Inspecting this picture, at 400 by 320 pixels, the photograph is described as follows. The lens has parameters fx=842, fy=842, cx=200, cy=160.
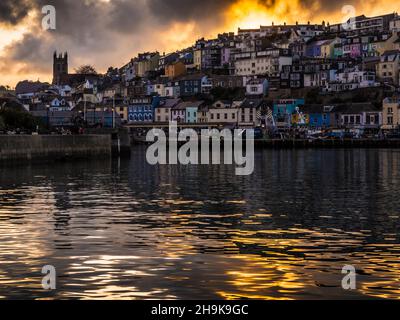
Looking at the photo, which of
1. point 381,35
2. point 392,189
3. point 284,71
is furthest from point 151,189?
point 381,35

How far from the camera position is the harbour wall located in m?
70.1

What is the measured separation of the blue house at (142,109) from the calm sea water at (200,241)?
478 ft

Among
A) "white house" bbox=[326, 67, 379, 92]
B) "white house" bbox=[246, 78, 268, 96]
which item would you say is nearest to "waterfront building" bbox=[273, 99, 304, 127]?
"white house" bbox=[326, 67, 379, 92]

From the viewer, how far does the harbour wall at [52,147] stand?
70.1 m

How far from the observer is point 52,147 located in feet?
263

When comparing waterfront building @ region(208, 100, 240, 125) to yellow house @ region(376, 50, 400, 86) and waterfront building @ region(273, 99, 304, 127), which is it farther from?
yellow house @ region(376, 50, 400, 86)

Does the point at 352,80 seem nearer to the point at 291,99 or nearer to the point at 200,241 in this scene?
the point at 291,99

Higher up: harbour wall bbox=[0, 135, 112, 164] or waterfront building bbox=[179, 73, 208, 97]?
waterfront building bbox=[179, 73, 208, 97]

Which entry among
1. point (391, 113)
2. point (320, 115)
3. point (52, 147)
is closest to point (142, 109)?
point (320, 115)

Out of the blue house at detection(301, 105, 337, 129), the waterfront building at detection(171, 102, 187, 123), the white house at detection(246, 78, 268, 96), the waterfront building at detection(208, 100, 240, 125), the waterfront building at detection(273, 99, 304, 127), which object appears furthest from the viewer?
the white house at detection(246, 78, 268, 96)

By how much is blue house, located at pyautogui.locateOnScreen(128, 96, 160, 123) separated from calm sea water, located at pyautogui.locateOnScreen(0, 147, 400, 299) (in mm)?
145687

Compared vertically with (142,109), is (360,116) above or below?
below

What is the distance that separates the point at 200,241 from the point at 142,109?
16893 cm
